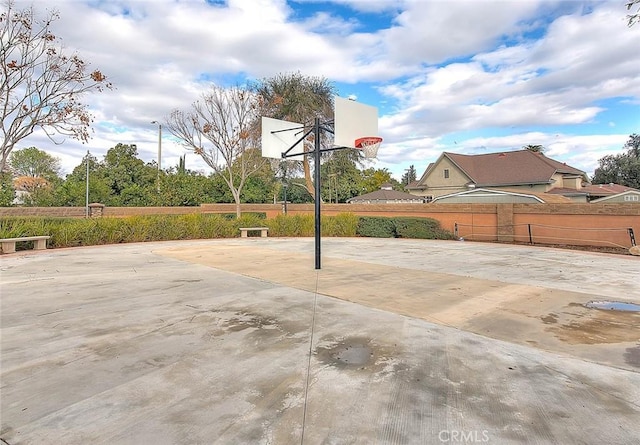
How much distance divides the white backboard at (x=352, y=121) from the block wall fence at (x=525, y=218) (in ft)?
32.4

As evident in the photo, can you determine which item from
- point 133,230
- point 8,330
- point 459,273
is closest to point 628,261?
point 459,273

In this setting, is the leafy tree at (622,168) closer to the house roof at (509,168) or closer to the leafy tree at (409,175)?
the house roof at (509,168)

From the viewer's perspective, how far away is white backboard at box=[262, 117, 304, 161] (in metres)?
10.6

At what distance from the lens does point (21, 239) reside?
11.3 meters

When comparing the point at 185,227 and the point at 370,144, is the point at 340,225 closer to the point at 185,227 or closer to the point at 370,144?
the point at 185,227

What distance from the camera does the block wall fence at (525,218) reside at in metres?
13.3

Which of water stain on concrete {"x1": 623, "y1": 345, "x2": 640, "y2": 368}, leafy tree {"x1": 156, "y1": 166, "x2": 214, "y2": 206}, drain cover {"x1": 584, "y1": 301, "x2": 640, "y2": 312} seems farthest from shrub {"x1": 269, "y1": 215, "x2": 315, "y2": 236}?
water stain on concrete {"x1": 623, "y1": 345, "x2": 640, "y2": 368}

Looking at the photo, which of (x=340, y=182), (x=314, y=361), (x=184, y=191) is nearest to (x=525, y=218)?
(x=314, y=361)

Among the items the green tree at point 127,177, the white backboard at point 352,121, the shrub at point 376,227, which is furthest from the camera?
the green tree at point 127,177

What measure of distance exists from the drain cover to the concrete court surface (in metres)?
0.22

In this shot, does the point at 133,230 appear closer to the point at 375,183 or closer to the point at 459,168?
the point at 459,168

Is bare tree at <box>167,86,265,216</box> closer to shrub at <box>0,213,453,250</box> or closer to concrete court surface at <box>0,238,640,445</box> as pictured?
shrub at <box>0,213,453,250</box>

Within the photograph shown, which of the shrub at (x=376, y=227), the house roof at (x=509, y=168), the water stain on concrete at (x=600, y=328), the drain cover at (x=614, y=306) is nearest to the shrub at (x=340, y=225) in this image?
the shrub at (x=376, y=227)

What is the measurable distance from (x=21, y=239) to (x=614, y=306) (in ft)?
48.7
